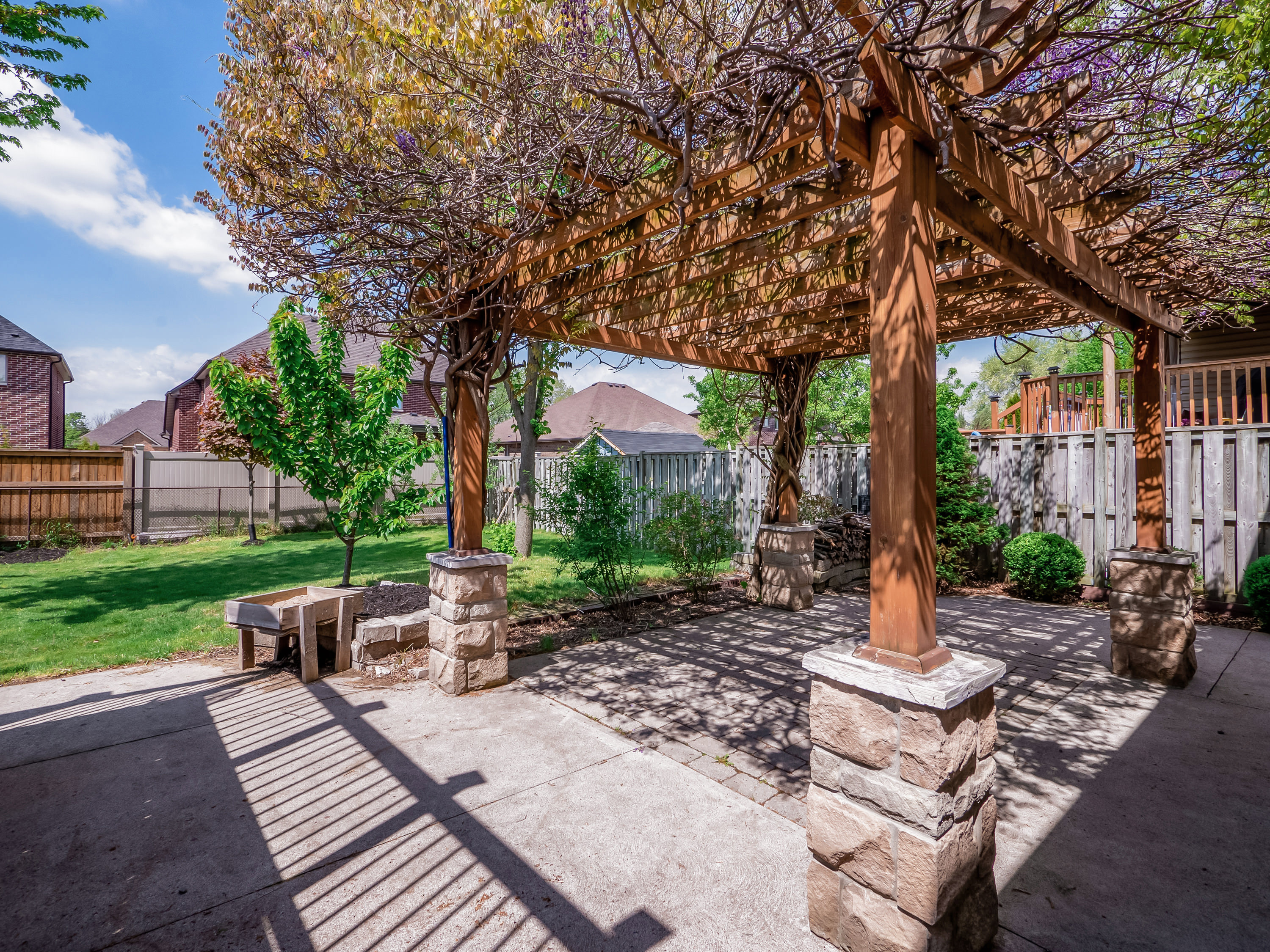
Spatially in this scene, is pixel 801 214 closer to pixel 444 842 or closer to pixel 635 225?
pixel 635 225

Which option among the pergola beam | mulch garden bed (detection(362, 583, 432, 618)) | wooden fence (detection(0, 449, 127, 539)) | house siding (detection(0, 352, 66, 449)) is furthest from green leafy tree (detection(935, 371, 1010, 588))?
house siding (detection(0, 352, 66, 449))

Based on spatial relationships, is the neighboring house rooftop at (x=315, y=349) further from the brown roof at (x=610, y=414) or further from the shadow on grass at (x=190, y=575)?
the shadow on grass at (x=190, y=575)

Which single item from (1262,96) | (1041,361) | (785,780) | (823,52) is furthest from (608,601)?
(1041,361)

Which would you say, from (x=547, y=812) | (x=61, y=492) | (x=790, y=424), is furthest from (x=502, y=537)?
(x=61, y=492)

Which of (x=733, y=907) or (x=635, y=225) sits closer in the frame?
(x=733, y=907)

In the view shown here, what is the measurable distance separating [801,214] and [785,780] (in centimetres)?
278

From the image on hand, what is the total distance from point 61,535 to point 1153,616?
47.6 ft

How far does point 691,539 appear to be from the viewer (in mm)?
6633

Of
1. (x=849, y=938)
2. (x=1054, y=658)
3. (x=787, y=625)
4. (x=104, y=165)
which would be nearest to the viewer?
(x=849, y=938)

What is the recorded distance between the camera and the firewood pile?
734cm

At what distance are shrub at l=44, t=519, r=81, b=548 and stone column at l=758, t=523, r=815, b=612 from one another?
1144 centimetres

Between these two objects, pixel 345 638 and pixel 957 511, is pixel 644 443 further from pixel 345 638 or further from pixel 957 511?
pixel 345 638

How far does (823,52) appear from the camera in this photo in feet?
6.56

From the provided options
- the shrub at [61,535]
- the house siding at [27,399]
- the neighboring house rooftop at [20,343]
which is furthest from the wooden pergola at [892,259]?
the neighboring house rooftop at [20,343]
